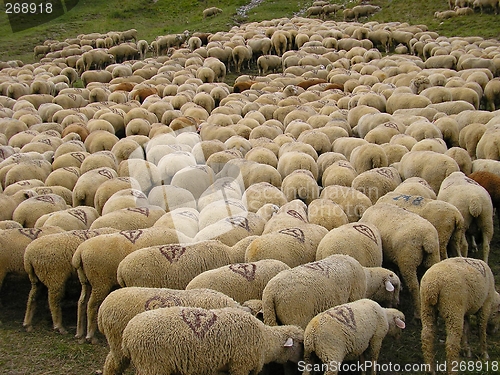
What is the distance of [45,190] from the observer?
9.17m

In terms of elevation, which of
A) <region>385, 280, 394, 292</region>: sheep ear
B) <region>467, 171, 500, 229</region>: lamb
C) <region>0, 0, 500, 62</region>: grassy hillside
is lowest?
<region>467, 171, 500, 229</region>: lamb

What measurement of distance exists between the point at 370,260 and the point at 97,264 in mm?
3324

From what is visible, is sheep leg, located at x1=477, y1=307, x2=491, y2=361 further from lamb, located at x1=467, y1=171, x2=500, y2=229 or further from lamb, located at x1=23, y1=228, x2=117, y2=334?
lamb, located at x1=23, y1=228, x2=117, y2=334

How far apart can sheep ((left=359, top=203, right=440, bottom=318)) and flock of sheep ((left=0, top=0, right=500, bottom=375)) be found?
0.9 inches

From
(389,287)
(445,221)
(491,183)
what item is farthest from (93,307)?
(491,183)

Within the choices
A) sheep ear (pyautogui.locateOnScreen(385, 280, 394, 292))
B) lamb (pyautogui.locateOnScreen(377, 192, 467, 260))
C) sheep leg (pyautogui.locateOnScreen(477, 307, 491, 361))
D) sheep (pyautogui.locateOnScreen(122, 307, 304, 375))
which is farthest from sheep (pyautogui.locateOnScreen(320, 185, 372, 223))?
sheep (pyautogui.locateOnScreen(122, 307, 304, 375))

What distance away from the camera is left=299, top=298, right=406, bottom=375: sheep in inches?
192

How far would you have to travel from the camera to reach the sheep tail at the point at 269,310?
17.4 feet

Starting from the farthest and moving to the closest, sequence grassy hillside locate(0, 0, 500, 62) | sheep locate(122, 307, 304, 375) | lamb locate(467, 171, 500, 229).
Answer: grassy hillside locate(0, 0, 500, 62), lamb locate(467, 171, 500, 229), sheep locate(122, 307, 304, 375)

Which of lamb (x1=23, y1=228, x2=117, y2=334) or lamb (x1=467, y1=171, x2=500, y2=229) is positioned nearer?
lamb (x1=23, y1=228, x2=117, y2=334)

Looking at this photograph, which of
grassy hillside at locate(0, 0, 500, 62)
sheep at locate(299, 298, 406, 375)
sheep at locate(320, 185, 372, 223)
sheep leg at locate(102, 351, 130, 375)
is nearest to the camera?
sheep at locate(299, 298, 406, 375)

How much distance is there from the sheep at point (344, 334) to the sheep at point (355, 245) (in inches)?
39.3

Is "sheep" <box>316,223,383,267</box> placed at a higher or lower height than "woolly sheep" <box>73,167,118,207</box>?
lower

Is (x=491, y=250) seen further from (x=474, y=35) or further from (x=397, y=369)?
(x=474, y=35)
